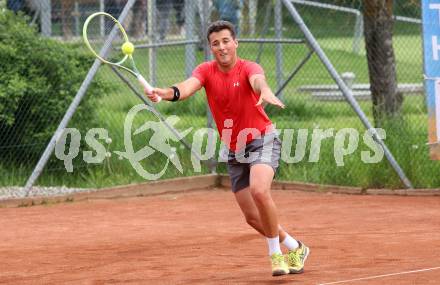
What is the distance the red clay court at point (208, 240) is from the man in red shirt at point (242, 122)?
10.8 inches

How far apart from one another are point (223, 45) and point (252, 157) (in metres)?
0.80

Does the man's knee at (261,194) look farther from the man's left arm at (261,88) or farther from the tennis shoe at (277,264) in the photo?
the man's left arm at (261,88)

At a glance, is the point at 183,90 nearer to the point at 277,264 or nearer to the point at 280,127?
the point at 277,264

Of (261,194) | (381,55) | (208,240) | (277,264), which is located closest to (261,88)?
(261,194)

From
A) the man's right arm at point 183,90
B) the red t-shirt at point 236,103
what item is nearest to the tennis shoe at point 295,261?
the red t-shirt at point 236,103

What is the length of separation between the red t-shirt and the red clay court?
98 cm

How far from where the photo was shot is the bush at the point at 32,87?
1334 cm

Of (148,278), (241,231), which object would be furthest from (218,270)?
(241,231)

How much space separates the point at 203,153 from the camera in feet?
46.6

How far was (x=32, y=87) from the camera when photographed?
13367 millimetres

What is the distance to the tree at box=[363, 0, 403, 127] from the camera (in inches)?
552

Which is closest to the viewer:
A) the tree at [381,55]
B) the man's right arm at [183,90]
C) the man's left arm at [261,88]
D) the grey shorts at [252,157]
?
the man's left arm at [261,88]

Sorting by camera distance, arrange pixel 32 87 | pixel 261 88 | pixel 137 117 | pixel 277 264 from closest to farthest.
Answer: pixel 261 88, pixel 277 264, pixel 32 87, pixel 137 117

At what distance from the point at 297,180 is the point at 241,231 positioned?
3.29 meters
